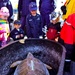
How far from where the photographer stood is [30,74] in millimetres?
2615

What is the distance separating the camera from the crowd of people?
124 inches

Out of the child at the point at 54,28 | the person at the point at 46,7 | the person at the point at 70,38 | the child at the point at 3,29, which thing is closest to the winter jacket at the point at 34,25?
the child at the point at 54,28

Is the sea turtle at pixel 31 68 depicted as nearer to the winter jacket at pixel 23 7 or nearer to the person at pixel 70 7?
the person at pixel 70 7

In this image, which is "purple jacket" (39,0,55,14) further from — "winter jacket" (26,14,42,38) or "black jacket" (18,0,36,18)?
"winter jacket" (26,14,42,38)

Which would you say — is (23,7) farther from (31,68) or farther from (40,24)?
(31,68)

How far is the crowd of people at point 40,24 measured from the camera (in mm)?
3160

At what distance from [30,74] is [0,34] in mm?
1801

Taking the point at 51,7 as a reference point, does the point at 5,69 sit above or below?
below

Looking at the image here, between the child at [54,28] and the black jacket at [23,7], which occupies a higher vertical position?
the black jacket at [23,7]

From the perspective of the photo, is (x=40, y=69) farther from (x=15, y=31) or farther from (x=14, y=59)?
(x=15, y=31)

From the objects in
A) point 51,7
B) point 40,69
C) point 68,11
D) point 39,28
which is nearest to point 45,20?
point 51,7

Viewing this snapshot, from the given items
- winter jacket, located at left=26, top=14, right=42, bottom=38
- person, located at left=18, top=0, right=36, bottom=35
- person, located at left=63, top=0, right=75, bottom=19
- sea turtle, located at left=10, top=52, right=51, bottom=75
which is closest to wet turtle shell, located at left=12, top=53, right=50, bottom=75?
sea turtle, located at left=10, top=52, right=51, bottom=75

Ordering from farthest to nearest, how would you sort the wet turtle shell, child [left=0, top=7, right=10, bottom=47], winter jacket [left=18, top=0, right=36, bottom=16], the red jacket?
1. winter jacket [left=18, top=0, right=36, bottom=16]
2. child [left=0, top=7, right=10, bottom=47]
3. the red jacket
4. the wet turtle shell

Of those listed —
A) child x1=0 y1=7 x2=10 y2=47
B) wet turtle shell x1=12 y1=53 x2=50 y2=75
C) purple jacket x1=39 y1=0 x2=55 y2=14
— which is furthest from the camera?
purple jacket x1=39 y1=0 x2=55 y2=14
